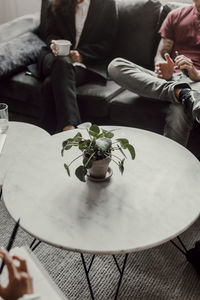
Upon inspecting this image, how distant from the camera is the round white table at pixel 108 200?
108cm

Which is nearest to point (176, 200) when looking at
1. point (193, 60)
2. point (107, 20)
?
point (193, 60)

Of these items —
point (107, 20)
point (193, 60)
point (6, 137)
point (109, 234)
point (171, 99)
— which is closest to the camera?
point (109, 234)

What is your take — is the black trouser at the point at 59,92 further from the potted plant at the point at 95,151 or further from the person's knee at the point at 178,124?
the potted plant at the point at 95,151

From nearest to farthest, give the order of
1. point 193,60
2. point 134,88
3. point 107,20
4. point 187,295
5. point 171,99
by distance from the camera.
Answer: point 187,295, point 171,99, point 134,88, point 193,60, point 107,20

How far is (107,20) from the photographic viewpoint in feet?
8.03

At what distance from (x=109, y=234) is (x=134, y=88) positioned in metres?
1.20

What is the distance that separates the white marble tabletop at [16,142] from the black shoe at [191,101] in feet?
2.33

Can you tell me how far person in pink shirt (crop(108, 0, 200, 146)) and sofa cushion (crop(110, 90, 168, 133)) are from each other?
7 centimetres

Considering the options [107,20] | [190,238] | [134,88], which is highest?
[107,20]

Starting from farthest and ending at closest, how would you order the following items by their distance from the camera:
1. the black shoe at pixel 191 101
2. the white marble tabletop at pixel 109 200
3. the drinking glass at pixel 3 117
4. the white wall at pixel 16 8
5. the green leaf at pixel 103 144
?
the white wall at pixel 16 8
the black shoe at pixel 191 101
the drinking glass at pixel 3 117
the green leaf at pixel 103 144
the white marble tabletop at pixel 109 200

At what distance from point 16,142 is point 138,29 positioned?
1333 millimetres

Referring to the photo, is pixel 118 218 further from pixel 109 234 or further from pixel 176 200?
pixel 176 200

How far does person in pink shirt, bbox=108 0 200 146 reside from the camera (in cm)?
189

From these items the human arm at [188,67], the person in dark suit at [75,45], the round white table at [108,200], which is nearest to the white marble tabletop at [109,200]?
the round white table at [108,200]
